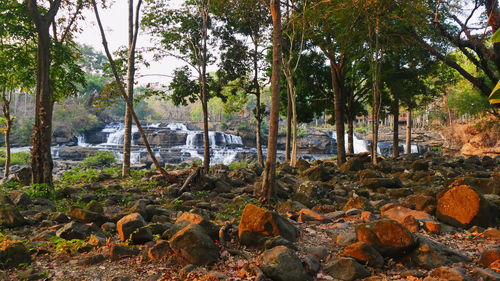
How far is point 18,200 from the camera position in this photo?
7.18 meters

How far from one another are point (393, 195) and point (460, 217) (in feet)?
11.5

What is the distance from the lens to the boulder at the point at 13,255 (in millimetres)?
3758

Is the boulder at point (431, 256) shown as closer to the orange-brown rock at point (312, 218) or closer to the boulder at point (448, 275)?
the boulder at point (448, 275)

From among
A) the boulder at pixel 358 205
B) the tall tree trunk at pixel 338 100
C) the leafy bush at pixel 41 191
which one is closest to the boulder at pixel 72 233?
the leafy bush at pixel 41 191

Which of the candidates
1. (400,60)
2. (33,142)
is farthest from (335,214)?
Result: (400,60)

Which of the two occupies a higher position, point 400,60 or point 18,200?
point 400,60

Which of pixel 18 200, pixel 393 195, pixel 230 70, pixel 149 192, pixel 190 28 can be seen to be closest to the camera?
pixel 18 200

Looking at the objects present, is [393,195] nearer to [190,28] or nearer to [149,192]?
[149,192]

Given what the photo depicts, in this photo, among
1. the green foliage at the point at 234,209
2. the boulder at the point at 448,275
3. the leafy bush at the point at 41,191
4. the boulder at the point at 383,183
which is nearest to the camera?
the boulder at the point at 448,275

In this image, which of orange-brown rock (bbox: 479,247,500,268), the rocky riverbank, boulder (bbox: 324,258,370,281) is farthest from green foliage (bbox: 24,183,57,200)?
orange-brown rock (bbox: 479,247,500,268)

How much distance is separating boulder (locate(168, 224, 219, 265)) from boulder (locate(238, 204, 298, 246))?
1.88ft

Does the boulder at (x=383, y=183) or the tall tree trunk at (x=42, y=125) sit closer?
the tall tree trunk at (x=42, y=125)

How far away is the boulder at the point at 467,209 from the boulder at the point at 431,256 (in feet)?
4.71

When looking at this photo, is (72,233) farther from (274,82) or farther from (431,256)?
(274,82)
